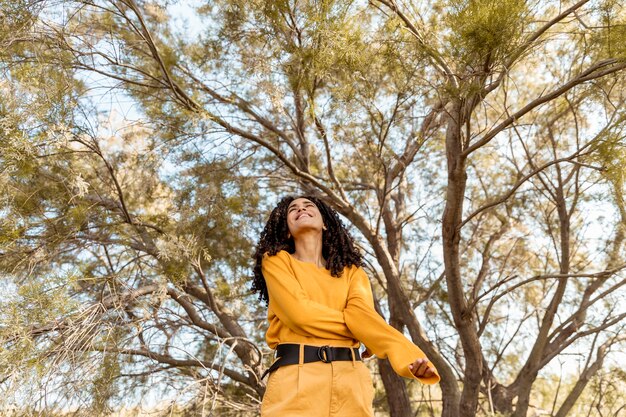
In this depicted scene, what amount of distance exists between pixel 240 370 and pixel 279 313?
356cm

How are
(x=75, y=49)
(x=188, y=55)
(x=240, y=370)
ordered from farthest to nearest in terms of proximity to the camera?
(x=240, y=370) < (x=188, y=55) < (x=75, y=49)

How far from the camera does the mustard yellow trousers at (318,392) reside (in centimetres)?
211

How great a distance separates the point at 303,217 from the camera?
257cm

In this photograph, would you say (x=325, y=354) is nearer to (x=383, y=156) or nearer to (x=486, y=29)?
(x=486, y=29)

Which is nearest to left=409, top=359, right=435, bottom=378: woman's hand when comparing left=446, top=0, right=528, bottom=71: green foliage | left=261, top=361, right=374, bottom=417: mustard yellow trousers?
left=261, top=361, right=374, bottom=417: mustard yellow trousers

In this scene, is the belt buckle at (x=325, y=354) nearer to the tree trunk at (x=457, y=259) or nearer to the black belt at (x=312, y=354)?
the black belt at (x=312, y=354)

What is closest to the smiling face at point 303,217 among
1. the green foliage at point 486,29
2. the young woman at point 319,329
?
the young woman at point 319,329

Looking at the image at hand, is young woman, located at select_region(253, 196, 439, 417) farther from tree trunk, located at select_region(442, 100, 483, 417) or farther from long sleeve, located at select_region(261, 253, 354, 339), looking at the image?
tree trunk, located at select_region(442, 100, 483, 417)

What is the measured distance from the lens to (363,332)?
7.32 ft

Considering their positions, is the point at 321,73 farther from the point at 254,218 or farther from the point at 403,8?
the point at 254,218

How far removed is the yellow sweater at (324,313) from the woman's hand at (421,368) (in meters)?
0.02

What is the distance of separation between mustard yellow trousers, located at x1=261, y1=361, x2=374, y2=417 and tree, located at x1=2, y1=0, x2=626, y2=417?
2.32ft

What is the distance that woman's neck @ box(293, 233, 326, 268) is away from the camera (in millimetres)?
2533

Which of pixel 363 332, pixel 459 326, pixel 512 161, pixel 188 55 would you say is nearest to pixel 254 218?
pixel 188 55
